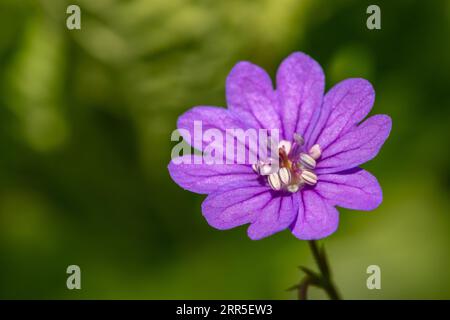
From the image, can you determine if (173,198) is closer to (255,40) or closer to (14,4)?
(255,40)

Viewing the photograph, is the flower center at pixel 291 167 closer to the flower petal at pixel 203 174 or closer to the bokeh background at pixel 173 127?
the flower petal at pixel 203 174

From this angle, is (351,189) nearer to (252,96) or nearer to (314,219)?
(314,219)

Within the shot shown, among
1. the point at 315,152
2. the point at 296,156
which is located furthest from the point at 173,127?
the point at 315,152

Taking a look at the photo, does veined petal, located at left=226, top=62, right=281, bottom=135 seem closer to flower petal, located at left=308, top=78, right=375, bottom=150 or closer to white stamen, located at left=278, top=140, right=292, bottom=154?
white stamen, located at left=278, top=140, right=292, bottom=154

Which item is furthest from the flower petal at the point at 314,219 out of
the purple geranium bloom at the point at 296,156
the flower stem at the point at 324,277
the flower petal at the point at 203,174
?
the flower petal at the point at 203,174

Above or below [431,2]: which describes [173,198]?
below
